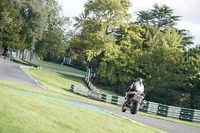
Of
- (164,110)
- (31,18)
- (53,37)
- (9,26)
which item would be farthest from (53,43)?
(164,110)

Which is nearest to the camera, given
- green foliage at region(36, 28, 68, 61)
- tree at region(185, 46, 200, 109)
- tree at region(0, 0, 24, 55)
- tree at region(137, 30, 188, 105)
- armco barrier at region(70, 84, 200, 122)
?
armco barrier at region(70, 84, 200, 122)

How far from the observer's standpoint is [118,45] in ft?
173

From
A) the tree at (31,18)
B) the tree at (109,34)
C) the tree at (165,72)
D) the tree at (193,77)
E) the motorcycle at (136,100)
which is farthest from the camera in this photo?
the tree at (31,18)

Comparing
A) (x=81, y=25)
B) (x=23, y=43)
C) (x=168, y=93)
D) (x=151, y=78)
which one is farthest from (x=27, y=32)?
(x=168, y=93)

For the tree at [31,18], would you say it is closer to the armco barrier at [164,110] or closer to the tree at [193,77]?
Answer: the armco barrier at [164,110]

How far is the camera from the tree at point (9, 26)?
55.1 metres

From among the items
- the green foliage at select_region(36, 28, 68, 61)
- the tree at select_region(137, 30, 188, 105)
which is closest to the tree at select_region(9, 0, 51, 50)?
the green foliage at select_region(36, 28, 68, 61)

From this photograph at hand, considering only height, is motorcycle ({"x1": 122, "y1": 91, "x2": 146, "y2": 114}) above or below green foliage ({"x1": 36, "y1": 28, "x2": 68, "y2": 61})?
below

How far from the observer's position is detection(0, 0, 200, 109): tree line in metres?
44.1

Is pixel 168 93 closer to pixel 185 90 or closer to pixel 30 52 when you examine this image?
pixel 185 90

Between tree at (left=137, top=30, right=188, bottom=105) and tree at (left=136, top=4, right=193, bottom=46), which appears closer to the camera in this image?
tree at (left=137, top=30, right=188, bottom=105)

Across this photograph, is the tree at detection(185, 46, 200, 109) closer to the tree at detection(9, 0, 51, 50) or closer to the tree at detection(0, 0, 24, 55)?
the tree at detection(9, 0, 51, 50)

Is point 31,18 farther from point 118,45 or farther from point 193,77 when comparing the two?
point 193,77

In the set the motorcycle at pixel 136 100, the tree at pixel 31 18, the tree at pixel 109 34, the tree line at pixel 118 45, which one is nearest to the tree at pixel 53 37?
the tree line at pixel 118 45
